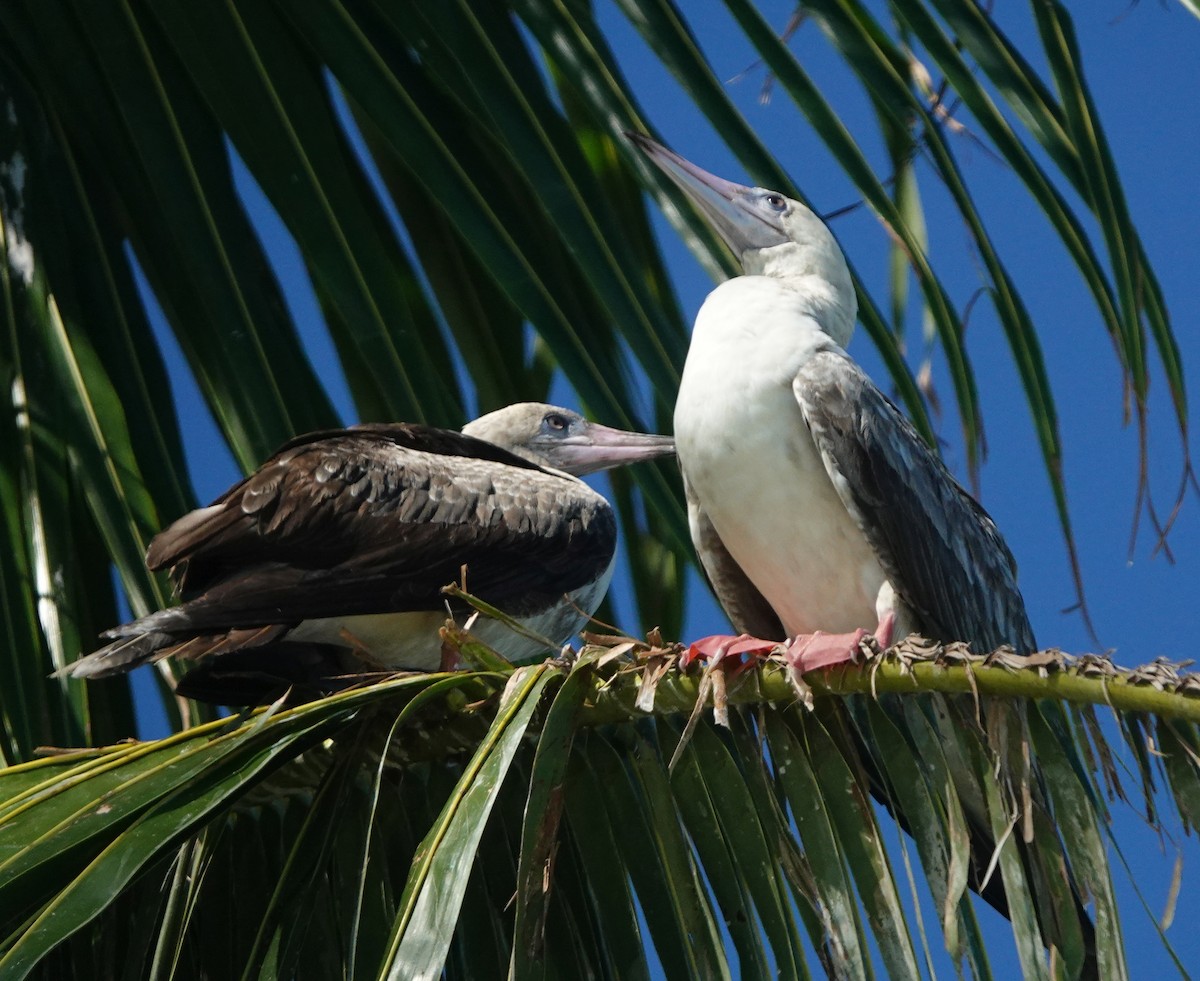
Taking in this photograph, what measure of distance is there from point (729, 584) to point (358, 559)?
2.70 ft

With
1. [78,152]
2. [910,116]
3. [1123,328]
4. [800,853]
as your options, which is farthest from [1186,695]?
[78,152]

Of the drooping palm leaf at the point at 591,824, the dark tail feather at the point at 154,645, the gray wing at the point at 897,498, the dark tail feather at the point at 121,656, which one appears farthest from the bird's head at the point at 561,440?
the drooping palm leaf at the point at 591,824

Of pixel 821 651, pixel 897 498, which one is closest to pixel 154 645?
pixel 821 651

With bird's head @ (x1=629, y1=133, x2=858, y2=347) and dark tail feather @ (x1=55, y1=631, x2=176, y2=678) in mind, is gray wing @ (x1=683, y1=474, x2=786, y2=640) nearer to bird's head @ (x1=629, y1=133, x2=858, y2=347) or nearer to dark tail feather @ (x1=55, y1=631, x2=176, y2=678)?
bird's head @ (x1=629, y1=133, x2=858, y2=347)

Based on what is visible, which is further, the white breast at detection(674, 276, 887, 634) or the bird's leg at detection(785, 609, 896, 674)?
the white breast at detection(674, 276, 887, 634)

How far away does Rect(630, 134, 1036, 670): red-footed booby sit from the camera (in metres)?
3.04

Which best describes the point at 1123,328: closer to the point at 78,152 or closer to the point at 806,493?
the point at 806,493

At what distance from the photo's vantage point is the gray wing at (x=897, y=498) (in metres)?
3.03

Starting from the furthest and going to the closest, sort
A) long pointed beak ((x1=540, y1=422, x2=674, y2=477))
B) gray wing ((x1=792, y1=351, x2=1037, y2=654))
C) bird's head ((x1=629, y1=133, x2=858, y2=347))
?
long pointed beak ((x1=540, y1=422, x2=674, y2=477)) < bird's head ((x1=629, y1=133, x2=858, y2=347)) < gray wing ((x1=792, y1=351, x2=1037, y2=654))

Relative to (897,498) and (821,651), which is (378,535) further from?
(821,651)

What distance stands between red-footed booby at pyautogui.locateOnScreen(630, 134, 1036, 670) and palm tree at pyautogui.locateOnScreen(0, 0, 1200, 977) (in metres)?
0.14

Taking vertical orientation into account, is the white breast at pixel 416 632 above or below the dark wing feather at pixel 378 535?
below

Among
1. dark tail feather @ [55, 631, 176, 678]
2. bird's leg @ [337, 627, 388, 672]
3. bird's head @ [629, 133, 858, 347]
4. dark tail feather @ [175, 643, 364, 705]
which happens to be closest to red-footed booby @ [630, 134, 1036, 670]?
bird's head @ [629, 133, 858, 347]

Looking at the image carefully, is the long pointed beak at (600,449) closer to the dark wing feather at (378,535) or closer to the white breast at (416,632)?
the white breast at (416,632)
